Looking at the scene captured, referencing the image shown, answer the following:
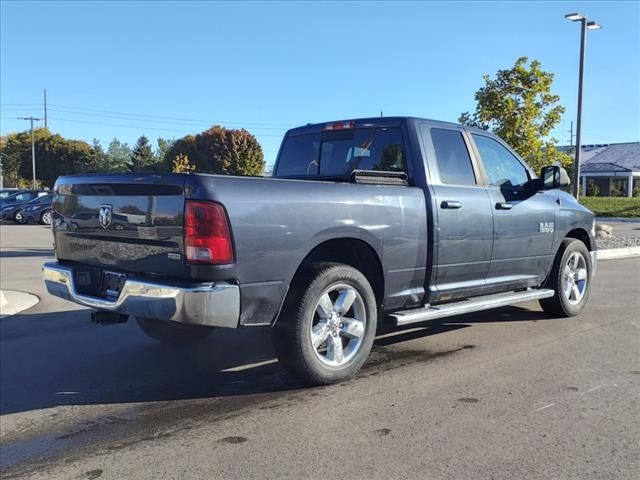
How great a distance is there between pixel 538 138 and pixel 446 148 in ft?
40.5

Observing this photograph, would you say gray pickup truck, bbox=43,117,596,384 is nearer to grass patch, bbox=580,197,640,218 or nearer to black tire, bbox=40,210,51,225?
black tire, bbox=40,210,51,225

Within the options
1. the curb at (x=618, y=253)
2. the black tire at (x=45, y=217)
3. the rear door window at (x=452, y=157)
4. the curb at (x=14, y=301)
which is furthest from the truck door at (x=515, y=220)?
the black tire at (x=45, y=217)

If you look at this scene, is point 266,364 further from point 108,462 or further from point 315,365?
point 108,462

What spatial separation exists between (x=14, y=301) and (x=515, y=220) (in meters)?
6.78

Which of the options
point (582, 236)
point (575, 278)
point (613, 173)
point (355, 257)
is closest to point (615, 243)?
point (582, 236)

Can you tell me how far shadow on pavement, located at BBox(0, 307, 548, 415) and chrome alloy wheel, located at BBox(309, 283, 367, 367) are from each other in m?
0.35

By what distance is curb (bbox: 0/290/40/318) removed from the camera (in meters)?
7.83

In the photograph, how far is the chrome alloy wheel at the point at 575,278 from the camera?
6875 mm

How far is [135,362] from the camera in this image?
5441 mm

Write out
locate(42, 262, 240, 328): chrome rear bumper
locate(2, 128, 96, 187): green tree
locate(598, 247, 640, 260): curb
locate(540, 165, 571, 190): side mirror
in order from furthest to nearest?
locate(2, 128, 96, 187): green tree < locate(598, 247, 640, 260): curb < locate(540, 165, 571, 190): side mirror < locate(42, 262, 240, 328): chrome rear bumper

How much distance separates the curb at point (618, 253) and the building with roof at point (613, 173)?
38.6 m

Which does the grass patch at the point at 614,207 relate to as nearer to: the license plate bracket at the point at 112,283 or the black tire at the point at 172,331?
the black tire at the point at 172,331

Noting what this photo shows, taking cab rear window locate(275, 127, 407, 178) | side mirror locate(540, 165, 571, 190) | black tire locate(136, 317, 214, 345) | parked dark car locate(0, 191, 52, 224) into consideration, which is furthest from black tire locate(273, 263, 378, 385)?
parked dark car locate(0, 191, 52, 224)

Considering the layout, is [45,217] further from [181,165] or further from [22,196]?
[181,165]
